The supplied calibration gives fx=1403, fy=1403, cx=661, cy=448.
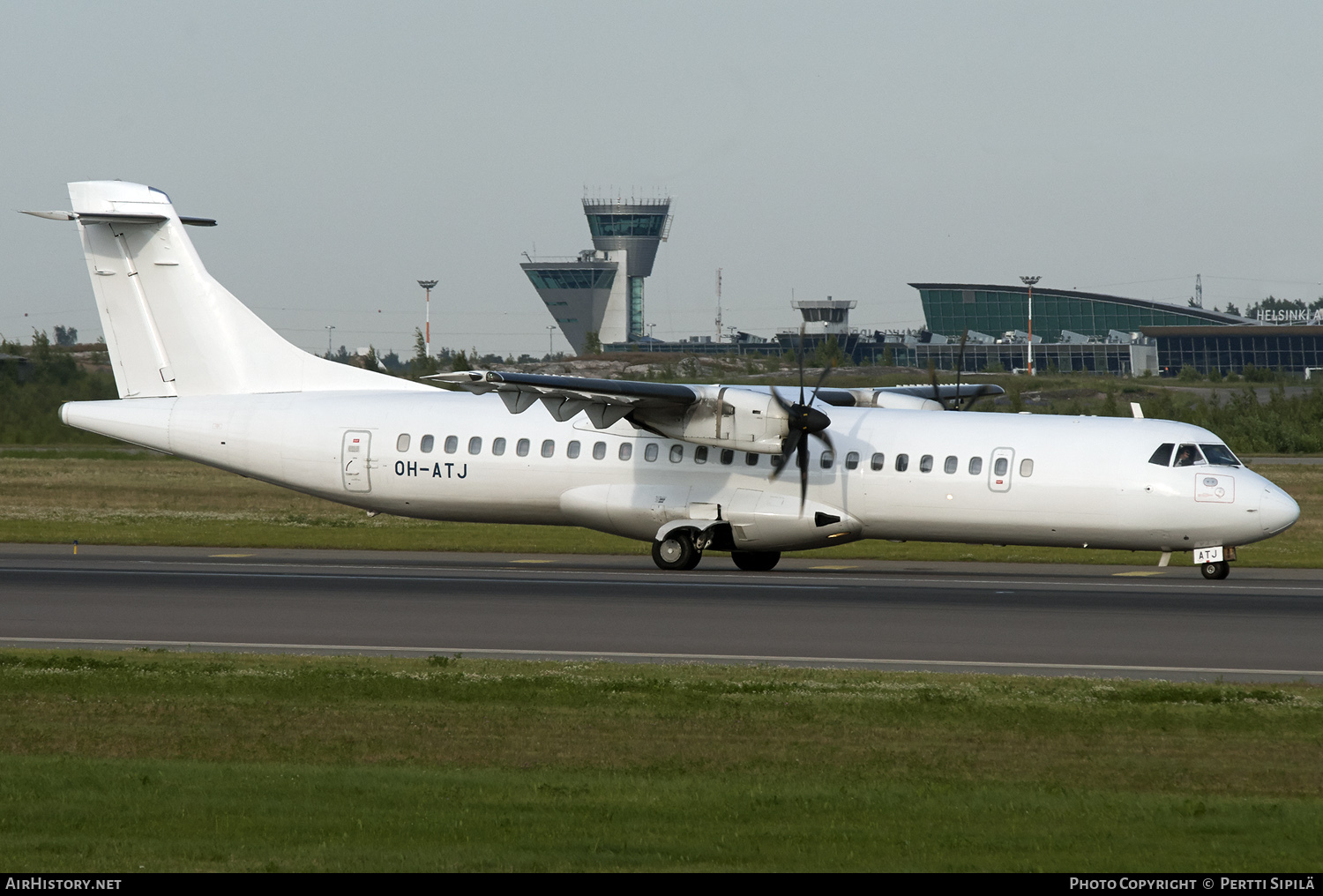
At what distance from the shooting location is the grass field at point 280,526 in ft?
102

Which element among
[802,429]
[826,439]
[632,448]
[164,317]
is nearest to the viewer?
[802,429]

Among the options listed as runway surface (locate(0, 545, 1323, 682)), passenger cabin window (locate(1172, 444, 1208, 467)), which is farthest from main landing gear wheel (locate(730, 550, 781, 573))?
passenger cabin window (locate(1172, 444, 1208, 467))

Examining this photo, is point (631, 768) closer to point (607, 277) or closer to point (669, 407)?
point (669, 407)

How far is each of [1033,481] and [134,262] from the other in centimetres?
1791

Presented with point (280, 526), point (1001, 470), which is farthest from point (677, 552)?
point (280, 526)

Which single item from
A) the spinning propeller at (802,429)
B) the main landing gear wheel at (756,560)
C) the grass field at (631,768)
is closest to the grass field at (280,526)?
the main landing gear wheel at (756,560)

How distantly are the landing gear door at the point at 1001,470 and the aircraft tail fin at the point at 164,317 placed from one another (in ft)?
45.8

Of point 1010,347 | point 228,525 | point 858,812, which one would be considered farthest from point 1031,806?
point 1010,347

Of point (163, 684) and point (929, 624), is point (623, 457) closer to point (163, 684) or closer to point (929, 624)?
point (929, 624)

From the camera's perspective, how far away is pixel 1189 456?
23.5 m

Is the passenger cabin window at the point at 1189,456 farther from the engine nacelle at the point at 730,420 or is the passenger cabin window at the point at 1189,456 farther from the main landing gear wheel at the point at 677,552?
the main landing gear wheel at the point at 677,552

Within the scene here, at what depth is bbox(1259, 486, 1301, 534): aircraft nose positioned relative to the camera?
22.5 m

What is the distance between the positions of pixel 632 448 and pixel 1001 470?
21.9ft

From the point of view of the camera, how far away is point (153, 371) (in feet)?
92.0
